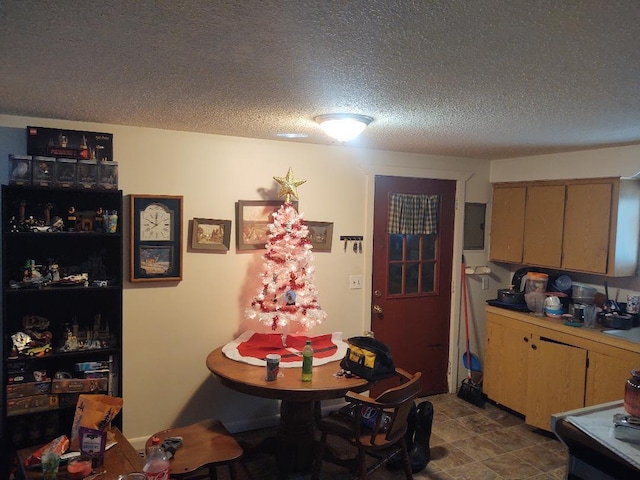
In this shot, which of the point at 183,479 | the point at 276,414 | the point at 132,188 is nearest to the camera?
the point at 183,479

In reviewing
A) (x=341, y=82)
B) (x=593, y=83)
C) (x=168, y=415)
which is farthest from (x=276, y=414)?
(x=593, y=83)

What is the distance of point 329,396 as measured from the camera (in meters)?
2.62

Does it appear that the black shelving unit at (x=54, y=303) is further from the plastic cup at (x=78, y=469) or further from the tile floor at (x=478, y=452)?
the tile floor at (x=478, y=452)

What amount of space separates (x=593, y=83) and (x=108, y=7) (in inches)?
66.7

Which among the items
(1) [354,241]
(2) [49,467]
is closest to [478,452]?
(1) [354,241]

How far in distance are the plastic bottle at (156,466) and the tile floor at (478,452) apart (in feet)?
3.26

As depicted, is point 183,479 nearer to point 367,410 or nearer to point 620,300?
point 367,410

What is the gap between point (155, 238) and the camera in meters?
3.18

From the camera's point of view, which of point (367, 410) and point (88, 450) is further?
Result: point (367, 410)

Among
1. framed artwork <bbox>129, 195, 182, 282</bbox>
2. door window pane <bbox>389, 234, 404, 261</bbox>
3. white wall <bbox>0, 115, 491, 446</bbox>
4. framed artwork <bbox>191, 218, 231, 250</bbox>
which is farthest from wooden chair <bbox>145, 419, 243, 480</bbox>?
door window pane <bbox>389, 234, 404, 261</bbox>

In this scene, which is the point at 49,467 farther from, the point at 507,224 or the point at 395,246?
the point at 507,224

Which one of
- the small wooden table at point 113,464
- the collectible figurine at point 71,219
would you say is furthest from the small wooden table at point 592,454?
the collectible figurine at point 71,219

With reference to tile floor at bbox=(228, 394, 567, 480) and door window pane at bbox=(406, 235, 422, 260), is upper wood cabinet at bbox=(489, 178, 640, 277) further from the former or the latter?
tile floor at bbox=(228, 394, 567, 480)

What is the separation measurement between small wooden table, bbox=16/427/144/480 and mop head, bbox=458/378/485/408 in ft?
9.80
